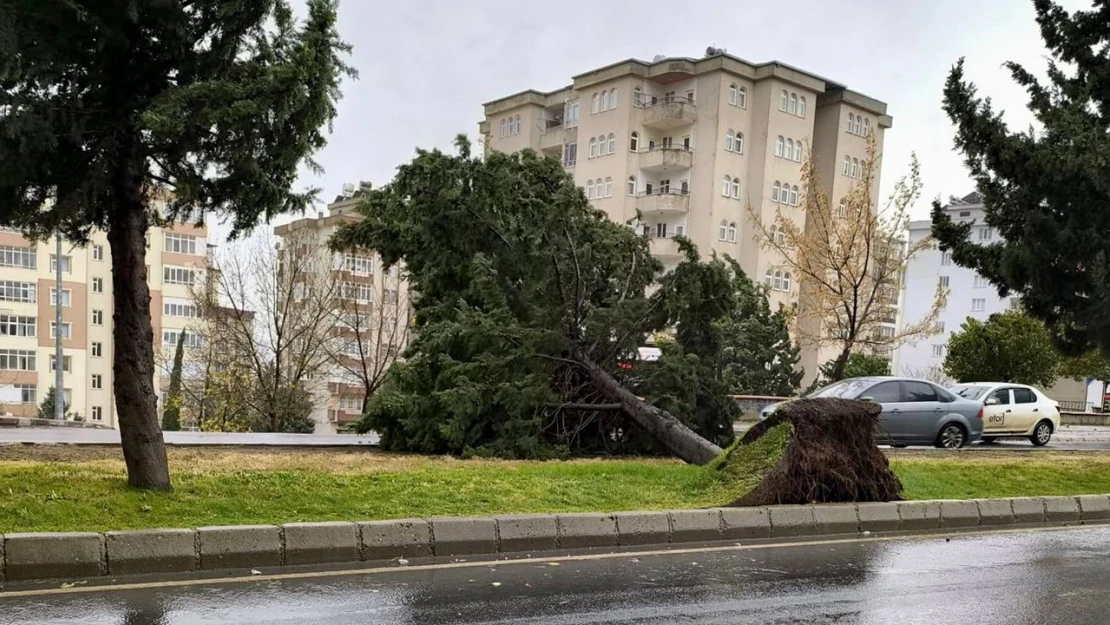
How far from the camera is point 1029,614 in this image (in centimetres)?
616

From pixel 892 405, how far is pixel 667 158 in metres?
32.4

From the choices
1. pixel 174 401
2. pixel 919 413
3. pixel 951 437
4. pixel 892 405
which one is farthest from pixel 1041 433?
pixel 174 401

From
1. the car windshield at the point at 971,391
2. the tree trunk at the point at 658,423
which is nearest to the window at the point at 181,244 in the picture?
the tree trunk at the point at 658,423

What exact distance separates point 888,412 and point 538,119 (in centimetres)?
4263

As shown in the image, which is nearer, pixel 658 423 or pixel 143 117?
pixel 143 117

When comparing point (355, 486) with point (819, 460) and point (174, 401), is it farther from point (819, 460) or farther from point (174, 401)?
point (174, 401)

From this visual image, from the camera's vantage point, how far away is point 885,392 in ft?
59.9

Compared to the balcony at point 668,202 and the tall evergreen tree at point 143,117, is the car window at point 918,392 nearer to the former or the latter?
the tall evergreen tree at point 143,117

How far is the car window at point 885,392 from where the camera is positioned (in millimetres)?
18062

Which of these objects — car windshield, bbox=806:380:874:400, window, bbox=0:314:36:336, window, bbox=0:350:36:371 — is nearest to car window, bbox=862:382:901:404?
car windshield, bbox=806:380:874:400

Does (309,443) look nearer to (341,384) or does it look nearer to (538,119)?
(341,384)

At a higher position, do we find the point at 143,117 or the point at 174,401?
the point at 143,117

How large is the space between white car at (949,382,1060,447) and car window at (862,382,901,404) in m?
2.85

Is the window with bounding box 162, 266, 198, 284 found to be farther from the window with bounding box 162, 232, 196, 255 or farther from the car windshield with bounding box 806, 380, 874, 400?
the car windshield with bounding box 806, 380, 874, 400
